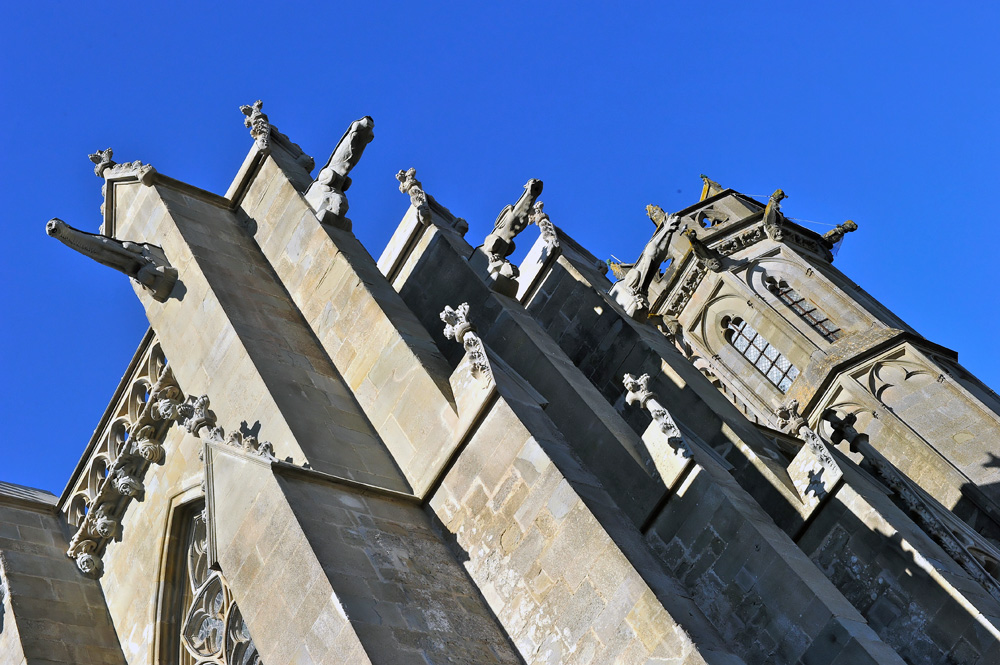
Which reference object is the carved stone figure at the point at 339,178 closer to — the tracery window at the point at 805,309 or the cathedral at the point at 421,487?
the cathedral at the point at 421,487

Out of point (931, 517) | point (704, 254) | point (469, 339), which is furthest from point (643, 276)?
point (704, 254)

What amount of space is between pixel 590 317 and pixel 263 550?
6779mm

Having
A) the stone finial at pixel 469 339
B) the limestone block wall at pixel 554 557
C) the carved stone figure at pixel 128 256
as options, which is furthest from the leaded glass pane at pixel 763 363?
the limestone block wall at pixel 554 557

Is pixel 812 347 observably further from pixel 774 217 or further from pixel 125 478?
pixel 125 478

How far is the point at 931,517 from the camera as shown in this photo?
11.5 meters

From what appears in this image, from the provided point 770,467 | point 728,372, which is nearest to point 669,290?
point 728,372

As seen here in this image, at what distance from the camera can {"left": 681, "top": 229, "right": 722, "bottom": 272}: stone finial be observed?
2498 centimetres

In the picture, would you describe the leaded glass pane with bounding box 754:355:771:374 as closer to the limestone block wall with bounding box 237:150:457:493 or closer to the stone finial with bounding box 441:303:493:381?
the limestone block wall with bounding box 237:150:457:493

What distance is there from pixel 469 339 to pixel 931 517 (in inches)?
258

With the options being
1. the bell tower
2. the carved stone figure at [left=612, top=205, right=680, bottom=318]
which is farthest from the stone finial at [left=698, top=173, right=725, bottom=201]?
the carved stone figure at [left=612, top=205, right=680, bottom=318]

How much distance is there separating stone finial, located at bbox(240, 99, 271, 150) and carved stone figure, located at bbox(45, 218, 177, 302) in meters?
1.82

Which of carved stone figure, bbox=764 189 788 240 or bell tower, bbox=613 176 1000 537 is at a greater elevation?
carved stone figure, bbox=764 189 788 240

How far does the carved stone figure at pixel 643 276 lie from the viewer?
1369 centimetres

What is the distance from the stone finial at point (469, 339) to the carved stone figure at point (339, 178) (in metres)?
2.60
